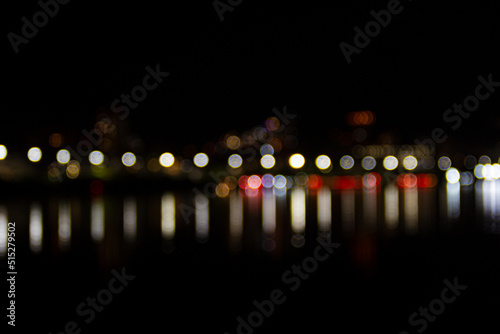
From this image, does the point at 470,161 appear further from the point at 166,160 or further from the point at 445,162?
the point at 166,160

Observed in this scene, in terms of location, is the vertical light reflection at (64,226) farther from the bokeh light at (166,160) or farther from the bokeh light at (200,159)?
the bokeh light at (200,159)

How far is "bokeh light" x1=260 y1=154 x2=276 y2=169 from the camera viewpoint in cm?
6775

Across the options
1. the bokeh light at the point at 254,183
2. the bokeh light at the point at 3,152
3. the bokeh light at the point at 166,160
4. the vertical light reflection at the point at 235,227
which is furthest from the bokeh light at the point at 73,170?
the vertical light reflection at the point at 235,227

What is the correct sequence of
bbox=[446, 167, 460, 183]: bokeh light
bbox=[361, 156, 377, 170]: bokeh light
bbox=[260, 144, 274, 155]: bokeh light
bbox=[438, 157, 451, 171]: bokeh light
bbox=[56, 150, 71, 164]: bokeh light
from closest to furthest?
1. bbox=[56, 150, 71, 164]: bokeh light
2. bbox=[446, 167, 460, 183]: bokeh light
3. bbox=[361, 156, 377, 170]: bokeh light
4. bbox=[438, 157, 451, 171]: bokeh light
5. bbox=[260, 144, 274, 155]: bokeh light

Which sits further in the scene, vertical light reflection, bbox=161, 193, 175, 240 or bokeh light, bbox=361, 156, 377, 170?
bokeh light, bbox=361, 156, 377, 170

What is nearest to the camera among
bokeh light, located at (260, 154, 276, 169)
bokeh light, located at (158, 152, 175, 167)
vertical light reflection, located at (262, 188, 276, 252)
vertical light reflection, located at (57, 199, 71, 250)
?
vertical light reflection, located at (262, 188, 276, 252)

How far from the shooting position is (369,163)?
68688 millimetres

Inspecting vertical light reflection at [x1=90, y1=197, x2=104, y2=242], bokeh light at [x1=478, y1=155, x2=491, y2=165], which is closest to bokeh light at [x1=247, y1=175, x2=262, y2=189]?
vertical light reflection at [x1=90, y1=197, x2=104, y2=242]

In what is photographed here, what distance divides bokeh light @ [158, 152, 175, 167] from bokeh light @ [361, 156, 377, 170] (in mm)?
18717

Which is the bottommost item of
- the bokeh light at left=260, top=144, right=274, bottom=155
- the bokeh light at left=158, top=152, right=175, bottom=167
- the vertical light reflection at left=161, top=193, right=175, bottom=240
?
the vertical light reflection at left=161, top=193, right=175, bottom=240

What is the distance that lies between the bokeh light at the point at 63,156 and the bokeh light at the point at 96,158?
2.10 metres

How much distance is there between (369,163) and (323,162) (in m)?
5.58

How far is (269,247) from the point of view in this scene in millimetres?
10492

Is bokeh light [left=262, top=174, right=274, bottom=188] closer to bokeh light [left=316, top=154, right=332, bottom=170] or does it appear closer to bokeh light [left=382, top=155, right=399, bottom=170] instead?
bokeh light [left=316, top=154, right=332, bottom=170]
